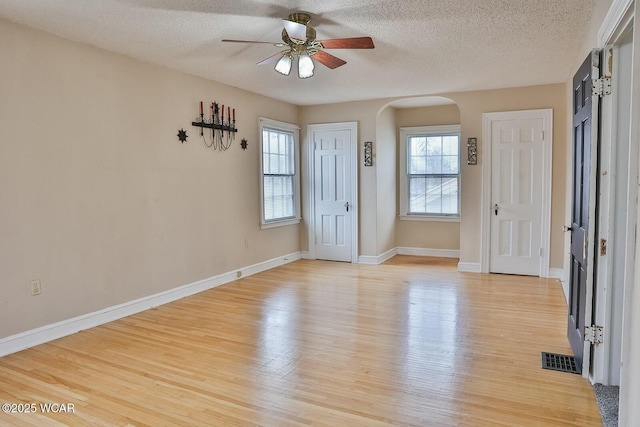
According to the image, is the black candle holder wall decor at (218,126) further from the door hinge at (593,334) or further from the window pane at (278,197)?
the door hinge at (593,334)

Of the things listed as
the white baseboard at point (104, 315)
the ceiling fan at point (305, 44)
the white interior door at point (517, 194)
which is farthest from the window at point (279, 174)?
the white interior door at point (517, 194)

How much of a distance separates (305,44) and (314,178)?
3.63 metres

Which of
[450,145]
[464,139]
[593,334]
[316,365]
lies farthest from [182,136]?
[450,145]

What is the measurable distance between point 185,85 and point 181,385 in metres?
3.31

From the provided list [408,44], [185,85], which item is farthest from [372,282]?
[185,85]

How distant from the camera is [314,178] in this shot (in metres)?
6.89

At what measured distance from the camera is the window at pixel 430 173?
711 centimetres

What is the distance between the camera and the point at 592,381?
261 cm

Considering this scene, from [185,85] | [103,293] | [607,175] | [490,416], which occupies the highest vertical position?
[185,85]

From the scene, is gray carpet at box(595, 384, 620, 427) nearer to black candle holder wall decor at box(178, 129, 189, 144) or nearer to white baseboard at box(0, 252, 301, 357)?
white baseboard at box(0, 252, 301, 357)

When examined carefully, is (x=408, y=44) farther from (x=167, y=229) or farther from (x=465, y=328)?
(x=167, y=229)

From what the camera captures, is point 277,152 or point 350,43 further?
point 277,152

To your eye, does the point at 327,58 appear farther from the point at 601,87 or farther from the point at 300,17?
the point at 601,87

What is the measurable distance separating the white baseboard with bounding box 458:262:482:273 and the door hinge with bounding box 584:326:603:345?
3.35 metres
